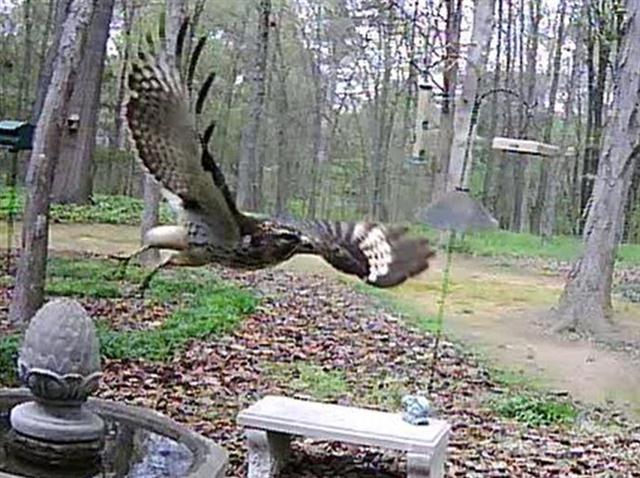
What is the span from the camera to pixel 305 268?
12.3 meters

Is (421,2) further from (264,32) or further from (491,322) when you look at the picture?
(491,322)

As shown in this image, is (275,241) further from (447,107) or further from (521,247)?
(521,247)

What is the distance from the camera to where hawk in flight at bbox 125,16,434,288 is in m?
3.08

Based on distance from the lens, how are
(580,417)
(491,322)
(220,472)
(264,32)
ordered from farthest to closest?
(264,32), (491,322), (580,417), (220,472)

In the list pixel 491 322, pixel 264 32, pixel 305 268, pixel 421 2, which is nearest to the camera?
pixel 491 322

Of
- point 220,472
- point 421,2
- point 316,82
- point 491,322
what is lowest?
point 491,322

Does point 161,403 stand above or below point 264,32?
below

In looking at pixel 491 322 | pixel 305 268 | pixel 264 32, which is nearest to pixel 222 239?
pixel 491 322

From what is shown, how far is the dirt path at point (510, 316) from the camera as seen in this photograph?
7559mm

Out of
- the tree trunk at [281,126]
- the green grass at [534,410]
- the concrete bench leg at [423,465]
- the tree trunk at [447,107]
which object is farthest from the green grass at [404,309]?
the tree trunk at [281,126]

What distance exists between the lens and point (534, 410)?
6.20 metres

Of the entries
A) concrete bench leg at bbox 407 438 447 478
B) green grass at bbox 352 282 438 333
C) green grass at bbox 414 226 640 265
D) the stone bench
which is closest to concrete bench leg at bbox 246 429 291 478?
the stone bench

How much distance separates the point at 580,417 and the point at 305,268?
6.31m

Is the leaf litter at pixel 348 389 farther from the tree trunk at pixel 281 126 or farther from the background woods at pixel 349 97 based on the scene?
the tree trunk at pixel 281 126
